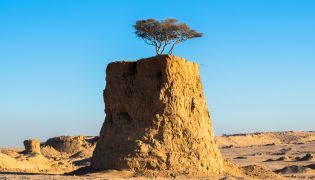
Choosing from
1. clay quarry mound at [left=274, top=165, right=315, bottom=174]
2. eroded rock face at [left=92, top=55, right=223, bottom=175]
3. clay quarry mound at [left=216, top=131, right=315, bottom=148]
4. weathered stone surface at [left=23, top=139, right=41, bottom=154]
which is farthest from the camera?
clay quarry mound at [left=216, top=131, right=315, bottom=148]

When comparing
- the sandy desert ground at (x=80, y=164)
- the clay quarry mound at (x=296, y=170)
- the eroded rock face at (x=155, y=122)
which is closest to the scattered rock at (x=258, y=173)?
the sandy desert ground at (x=80, y=164)

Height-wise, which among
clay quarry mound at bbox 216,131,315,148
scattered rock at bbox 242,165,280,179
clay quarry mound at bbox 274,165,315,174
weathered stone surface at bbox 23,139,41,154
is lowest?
clay quarry mound at bbox 274,165,315,174

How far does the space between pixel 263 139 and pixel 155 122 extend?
62.9m

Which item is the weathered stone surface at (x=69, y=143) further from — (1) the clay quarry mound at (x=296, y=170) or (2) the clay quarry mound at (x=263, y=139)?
(2) the clay quarry mound at (x=263, y=139)

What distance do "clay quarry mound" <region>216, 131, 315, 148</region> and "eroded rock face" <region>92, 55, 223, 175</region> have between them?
163ft

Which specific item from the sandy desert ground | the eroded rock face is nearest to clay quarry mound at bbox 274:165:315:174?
the sandy desert ground

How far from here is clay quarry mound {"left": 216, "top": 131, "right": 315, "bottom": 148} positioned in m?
70.9

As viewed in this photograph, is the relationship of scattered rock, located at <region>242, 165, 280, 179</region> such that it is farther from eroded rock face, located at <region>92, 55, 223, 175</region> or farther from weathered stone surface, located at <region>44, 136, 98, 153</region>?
weathered stone surface, located at <region>44, 136, 98, 153</region>

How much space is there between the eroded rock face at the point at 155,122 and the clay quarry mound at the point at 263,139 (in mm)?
49830

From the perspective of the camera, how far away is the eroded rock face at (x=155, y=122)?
16609 millimetres

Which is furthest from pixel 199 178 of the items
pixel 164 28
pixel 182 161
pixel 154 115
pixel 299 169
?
pixel 299 169

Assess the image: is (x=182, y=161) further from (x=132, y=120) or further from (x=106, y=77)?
(x=106, y=77)

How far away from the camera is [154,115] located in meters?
17.0

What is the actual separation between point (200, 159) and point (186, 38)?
4.38 m
